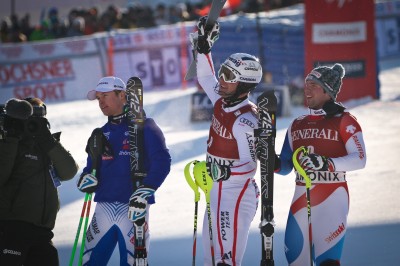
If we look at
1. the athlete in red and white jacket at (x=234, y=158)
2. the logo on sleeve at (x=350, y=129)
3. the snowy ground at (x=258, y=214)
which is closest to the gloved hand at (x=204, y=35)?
the athlete in red and white jacket at (x=234, y=158)

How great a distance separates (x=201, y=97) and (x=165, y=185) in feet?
16.4

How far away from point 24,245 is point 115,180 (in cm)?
86

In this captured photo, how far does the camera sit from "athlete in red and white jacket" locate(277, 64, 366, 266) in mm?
6656

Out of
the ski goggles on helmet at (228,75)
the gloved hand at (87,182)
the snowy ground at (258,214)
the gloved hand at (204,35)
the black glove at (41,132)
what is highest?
the gloved hand at (204,35)

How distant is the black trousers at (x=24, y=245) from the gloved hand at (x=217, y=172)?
1.28 meters

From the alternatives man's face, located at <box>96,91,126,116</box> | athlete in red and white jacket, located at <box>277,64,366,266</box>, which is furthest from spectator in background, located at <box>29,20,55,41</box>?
athlete in red and white jacket, located at <box>277,64,366,266</box>

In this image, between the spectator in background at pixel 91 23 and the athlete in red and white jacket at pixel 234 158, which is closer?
the athlete in red and white jacket at pixel 234 158

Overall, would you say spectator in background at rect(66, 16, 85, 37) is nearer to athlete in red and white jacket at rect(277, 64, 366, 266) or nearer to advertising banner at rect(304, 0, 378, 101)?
advertising banner at rect(304, 0, 378, 101)

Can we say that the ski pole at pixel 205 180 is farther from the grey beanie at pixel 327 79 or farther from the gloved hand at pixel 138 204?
the grey beanie at pixel 327 79

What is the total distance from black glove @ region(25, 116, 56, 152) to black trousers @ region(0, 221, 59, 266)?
59 centimetres

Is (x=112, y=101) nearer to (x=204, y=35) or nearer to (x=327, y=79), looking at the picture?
(x=204, y=35)

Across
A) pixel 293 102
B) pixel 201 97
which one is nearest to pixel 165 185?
pixel 201 97

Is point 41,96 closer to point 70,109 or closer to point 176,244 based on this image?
point 70,109

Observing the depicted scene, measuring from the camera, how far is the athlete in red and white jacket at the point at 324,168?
21.8 ft
